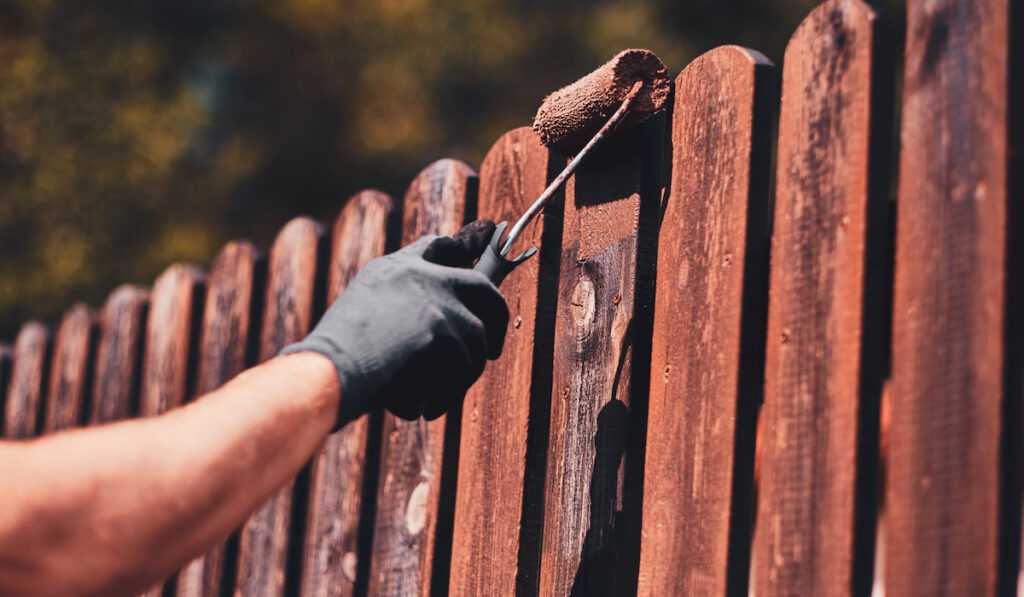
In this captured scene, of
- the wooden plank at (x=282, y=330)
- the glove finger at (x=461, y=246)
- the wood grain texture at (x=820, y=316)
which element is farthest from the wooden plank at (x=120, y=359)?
the wood grain texture at (x=820, y=316)

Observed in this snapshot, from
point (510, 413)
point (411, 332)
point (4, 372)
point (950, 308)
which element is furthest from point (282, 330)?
point (4, 372)

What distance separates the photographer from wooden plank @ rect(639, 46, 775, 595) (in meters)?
1.32

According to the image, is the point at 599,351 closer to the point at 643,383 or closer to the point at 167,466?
the point at 643,383

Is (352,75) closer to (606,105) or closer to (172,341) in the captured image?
(172,341)

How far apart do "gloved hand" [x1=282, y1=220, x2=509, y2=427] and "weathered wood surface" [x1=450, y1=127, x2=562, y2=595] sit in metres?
0.22

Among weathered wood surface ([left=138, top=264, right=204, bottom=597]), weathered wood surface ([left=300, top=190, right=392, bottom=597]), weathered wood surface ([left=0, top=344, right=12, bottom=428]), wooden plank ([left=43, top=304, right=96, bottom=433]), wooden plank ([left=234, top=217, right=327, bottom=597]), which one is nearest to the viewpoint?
weathered wood surface ([left=300, top=190, right=392, bottom=597])

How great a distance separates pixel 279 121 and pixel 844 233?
435 inches

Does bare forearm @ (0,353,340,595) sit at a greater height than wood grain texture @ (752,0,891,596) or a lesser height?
lesser

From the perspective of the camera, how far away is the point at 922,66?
1181 millimetres

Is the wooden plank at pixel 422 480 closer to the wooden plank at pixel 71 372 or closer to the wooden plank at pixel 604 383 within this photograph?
the wooden plank at pixel 604 383

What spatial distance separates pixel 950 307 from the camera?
1104 mm

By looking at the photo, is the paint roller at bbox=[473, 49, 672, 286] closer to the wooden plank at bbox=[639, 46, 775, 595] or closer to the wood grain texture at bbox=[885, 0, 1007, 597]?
the wooden plank at bbox=[639, 46, 775, 595]

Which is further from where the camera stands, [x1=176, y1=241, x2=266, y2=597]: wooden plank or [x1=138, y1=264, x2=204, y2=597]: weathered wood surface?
[x1=138, y1=264, x2=204, y2=597]: weathered wood surface

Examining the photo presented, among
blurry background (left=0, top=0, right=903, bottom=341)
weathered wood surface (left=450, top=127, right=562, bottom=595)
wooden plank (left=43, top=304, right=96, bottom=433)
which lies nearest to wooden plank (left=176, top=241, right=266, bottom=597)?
wooden plank (left=43, top=304, right=96, bottom=433)
